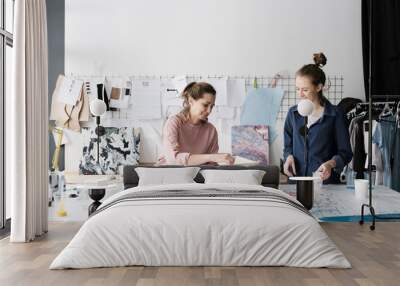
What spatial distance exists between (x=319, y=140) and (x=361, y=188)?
30.1 inches

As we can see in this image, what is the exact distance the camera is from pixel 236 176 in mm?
6336

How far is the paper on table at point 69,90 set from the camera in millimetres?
7039

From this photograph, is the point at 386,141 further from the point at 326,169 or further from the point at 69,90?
the point at 69,90

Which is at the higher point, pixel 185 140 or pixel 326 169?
pixel 185 140

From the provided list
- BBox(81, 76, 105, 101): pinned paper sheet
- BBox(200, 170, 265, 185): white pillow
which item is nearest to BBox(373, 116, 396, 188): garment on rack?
BBox(200, 170, 265, 185): white pillow

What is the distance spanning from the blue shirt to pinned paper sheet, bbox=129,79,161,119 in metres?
1.66

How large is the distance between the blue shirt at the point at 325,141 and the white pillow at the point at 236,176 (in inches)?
32.3

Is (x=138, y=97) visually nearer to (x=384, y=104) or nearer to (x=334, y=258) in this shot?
(x=384, y=104)

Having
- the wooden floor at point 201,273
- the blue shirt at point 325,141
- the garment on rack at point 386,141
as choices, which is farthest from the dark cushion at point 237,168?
the wooden floor at point 201,273

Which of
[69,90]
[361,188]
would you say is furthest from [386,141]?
[69,90]

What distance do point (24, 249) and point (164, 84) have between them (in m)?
2.84

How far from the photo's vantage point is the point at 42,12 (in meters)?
5.84

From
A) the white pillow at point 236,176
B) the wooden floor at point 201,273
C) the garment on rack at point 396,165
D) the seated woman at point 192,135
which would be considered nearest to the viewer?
the wooden floor at point 201,273

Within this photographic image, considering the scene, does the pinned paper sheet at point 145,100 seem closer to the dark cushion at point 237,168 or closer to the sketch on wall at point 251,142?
the dark cushion at point 237,168
